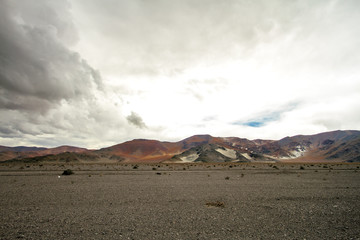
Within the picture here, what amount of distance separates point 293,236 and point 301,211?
4.01 m

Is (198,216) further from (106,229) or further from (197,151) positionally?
(197,151)

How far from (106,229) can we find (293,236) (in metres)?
7.52

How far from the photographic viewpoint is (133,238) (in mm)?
6801

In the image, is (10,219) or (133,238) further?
(10,219)

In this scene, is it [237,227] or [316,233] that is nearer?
[316,233]

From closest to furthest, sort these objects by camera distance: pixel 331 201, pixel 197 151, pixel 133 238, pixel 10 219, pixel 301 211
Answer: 1. pixel 133 238
2. pixel 10 219
3. pixel 301 211
4. pixel 331 201
5. pixel 197 151

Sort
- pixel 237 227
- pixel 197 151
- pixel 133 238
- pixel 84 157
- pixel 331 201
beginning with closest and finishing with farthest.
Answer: pixel 133 238
pixel 237 227
pixel 331 201
pixel 84 157
pixel 197 151

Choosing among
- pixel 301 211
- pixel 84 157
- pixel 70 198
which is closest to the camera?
pixel 301 211

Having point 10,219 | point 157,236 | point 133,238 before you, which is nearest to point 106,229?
point 133,238

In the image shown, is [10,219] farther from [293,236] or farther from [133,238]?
[293,236]

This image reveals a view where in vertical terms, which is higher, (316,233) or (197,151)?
(197,151)

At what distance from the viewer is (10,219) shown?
29.0 feet

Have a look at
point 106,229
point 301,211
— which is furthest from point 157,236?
point 301,211

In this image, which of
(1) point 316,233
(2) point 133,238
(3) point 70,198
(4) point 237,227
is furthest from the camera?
(3) point 70,198
